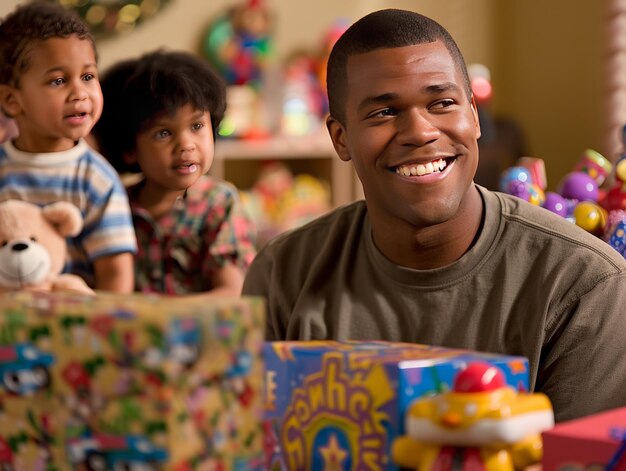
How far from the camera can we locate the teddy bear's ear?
849 millimetres

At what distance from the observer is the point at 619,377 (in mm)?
1090

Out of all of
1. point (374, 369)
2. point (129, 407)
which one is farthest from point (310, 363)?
point (129, 407)

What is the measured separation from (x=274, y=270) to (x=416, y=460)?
1.97ft

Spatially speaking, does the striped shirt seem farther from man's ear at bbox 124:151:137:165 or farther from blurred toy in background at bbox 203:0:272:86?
blurred toy in background at bbox 203:0:272:86

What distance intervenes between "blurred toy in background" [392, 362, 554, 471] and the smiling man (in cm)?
44

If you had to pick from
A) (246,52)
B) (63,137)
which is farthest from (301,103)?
(63,137)

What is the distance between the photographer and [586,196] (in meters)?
1.36

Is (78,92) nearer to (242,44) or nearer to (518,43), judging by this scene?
(242,44)

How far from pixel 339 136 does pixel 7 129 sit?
1.25 feet

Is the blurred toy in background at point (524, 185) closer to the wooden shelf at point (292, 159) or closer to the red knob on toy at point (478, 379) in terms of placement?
the red knob on toy at point (478, 379)

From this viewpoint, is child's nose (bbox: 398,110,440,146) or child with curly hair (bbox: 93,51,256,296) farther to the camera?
child's nose (bbox: 398,110,440,146)

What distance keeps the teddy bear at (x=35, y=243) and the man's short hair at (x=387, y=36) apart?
1.24ft

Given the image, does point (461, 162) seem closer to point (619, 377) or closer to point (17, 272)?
point (619, 377)

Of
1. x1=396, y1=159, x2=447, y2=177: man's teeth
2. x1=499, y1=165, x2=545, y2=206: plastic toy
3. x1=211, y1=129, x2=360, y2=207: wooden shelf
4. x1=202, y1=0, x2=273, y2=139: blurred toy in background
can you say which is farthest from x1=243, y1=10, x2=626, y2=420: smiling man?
x1=202, y1=0, x2=273, y2=139: blurred toy in background
